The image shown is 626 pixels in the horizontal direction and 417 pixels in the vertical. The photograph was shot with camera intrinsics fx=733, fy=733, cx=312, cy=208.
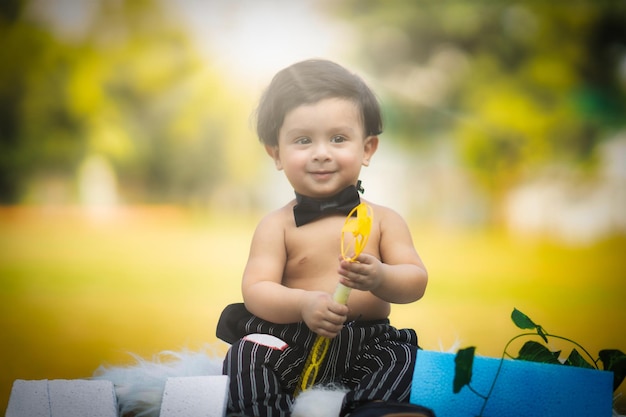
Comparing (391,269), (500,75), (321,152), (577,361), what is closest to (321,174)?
(321,152)

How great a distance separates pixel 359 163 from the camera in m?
1.19

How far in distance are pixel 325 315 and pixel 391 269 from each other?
0.13 m

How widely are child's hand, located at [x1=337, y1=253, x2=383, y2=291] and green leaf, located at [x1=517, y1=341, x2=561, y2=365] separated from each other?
278 mm

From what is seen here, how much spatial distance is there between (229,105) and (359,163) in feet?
3.51

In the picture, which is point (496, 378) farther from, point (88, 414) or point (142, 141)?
point (142, 141)

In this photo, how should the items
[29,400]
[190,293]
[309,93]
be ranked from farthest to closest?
1. [190,293]
2. [309,93]
3. [29,400]

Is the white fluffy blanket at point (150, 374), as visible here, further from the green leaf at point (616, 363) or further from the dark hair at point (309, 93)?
the green leaf at point (616, 363)

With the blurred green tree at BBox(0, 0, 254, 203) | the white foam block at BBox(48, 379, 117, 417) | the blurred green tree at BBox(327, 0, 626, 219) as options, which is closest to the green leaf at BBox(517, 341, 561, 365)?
the white foam block at BBox(48, 379, 117, 417)

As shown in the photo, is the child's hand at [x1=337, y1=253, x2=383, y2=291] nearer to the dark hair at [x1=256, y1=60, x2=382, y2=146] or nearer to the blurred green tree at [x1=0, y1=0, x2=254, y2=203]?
the dark hair at [x1=256, y1=60, x2=382, y2=146]

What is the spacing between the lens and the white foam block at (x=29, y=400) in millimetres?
1049

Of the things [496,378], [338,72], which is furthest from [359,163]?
[496,378]

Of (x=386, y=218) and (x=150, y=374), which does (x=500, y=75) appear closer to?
(x=386, y=218)

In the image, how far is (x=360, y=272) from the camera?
3.23 feet

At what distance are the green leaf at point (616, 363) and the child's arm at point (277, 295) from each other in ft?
1.36
